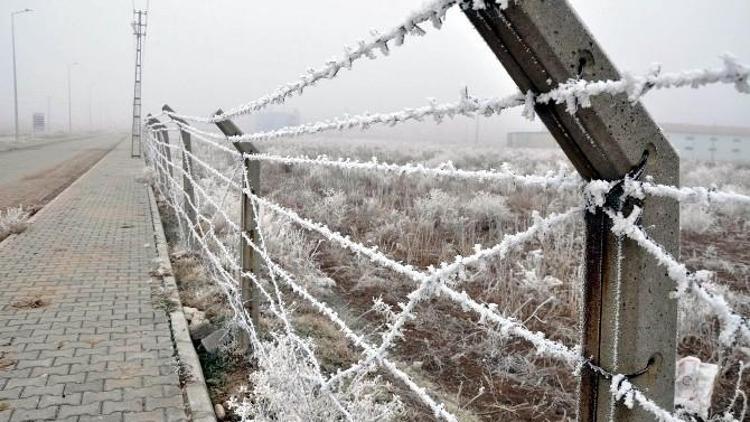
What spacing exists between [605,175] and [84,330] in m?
3.94

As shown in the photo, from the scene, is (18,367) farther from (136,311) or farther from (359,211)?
(359,211)

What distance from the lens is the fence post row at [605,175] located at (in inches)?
34.5

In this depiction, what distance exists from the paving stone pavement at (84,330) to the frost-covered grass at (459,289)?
0.63m

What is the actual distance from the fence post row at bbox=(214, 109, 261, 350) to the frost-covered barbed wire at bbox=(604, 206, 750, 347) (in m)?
2.69

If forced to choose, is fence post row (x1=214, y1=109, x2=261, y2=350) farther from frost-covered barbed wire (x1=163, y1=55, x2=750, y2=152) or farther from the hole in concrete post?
the hole in concrete post

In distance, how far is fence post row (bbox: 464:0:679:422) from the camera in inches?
34.5

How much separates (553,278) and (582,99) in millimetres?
5569

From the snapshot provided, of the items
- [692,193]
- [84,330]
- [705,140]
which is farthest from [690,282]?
[705,140]

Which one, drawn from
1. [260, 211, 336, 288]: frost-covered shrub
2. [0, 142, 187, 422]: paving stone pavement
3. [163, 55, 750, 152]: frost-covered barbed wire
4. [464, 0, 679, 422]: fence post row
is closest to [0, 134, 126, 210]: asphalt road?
[0, 142, 187, 422]: paving stone pavement

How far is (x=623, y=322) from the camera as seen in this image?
999 millimetres

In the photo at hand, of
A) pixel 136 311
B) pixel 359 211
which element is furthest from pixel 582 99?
pixel 359 211

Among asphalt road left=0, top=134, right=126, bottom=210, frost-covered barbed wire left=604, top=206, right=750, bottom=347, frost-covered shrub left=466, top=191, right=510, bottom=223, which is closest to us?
frost-covered barbed wire left=604, top=206, right=750, bottom=347

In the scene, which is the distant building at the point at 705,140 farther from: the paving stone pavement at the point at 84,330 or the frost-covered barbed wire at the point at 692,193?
the frost-covered barbed wire at the point at 692,193

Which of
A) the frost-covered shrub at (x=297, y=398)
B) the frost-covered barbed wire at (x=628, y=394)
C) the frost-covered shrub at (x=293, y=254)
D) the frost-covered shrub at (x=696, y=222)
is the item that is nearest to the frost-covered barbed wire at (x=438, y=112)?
the frost-covered barbed wire at (x=628, y=394)
